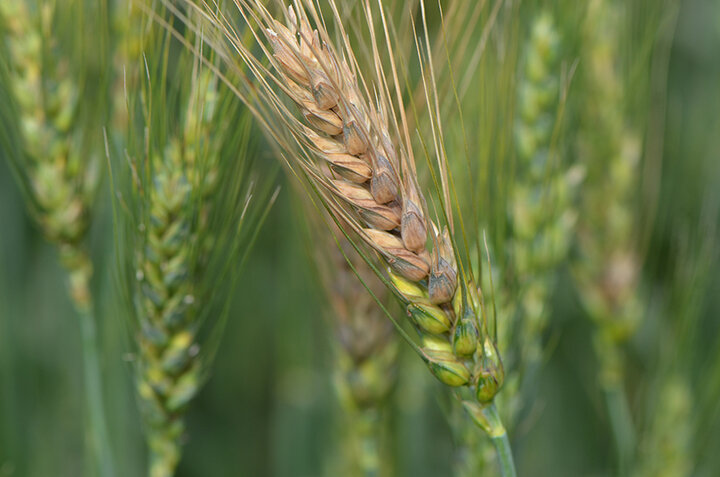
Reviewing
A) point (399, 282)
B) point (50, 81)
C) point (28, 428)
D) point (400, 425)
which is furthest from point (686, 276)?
point (28, 428)

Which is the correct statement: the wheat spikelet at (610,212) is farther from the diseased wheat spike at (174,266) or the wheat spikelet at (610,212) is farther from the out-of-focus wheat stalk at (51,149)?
the out-of-focus wheat stalk at (51,149)

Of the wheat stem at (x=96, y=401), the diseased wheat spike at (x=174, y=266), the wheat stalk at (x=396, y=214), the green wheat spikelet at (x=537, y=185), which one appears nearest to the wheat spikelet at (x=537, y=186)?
the green wheat spikelet at (x=537, y=185)

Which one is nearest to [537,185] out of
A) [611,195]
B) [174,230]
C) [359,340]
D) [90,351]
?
[611,195]

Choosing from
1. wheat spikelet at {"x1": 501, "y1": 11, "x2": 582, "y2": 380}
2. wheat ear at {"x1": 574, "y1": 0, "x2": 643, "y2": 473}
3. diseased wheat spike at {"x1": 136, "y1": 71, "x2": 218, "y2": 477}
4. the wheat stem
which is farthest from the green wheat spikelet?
the wheat stem

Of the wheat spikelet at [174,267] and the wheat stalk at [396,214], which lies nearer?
the wheat stalk at [396,214]

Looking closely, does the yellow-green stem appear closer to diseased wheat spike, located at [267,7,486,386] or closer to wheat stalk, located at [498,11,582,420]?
diseased wheat spike, located at [267,7,486,386]

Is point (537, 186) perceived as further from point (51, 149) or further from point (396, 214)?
point (51, 149)
